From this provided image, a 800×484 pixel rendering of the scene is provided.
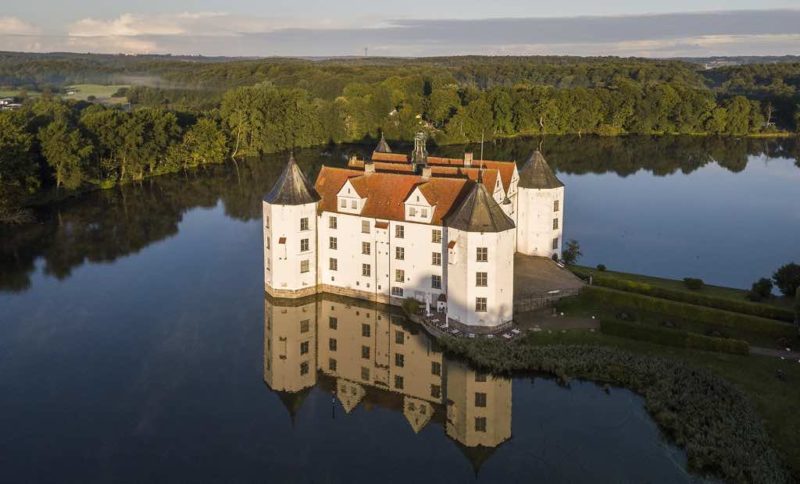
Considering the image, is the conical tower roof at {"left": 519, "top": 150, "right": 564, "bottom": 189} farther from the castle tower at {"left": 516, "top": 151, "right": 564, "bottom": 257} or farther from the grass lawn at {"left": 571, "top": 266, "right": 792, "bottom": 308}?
the grass lawn at {"left": 571, "top": 266, "right": 792, "bottom": 308}

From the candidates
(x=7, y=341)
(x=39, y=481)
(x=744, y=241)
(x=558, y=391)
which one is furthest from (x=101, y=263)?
(x=744, y=241)

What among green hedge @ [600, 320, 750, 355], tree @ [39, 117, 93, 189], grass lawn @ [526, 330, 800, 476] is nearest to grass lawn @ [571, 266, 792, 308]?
green hedge @ [600, 320, 750, 355]

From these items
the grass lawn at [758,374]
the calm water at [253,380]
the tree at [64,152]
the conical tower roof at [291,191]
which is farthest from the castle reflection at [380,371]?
the tree at [64,152]

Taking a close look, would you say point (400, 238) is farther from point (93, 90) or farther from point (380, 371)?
point (93, 90)

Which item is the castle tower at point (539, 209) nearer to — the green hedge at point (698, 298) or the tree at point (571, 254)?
the tree at point (571, 254)

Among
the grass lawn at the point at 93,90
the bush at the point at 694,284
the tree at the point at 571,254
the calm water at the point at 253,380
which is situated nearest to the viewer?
the calm water at the point at 253,380

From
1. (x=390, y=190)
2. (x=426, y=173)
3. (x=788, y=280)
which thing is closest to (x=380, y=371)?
(x=390, y=190)
